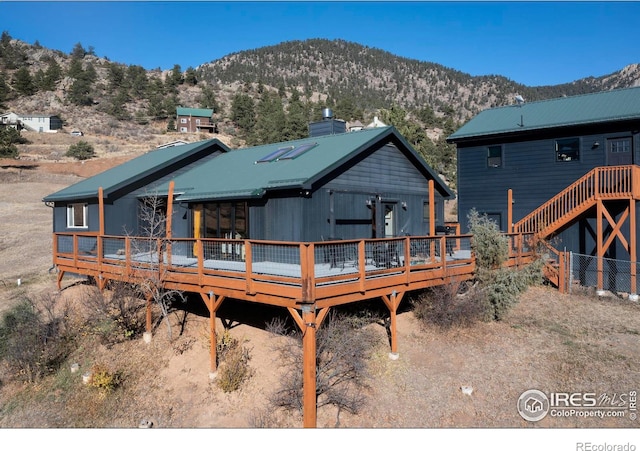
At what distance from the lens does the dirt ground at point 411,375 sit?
9.91 metres

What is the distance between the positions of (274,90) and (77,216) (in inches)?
3431

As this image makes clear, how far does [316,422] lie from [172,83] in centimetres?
9020

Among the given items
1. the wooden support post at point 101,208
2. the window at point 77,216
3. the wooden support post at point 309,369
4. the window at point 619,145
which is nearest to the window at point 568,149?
the window at point 619,145

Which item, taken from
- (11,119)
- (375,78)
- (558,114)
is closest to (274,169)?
(558,114)

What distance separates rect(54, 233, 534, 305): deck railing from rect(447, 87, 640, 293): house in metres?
2.42

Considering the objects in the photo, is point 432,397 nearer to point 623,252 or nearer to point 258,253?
point 258,253

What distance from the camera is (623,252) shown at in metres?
17.7

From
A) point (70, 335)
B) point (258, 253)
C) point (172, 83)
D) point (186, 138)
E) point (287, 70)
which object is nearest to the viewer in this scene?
point (258, 253)

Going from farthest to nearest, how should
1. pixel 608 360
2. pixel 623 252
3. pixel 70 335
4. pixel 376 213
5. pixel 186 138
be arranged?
pixel 186 138
pixel 623 252
pixel 376 213
pixel 70 335
pixel 608 360

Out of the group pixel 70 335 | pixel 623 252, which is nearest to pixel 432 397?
pixel 70 335

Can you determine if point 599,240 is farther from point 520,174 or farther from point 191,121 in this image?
point 191,121

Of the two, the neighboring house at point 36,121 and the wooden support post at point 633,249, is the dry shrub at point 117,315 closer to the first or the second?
the wooden support post at point 633,249

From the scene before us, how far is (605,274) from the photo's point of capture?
58.6ft

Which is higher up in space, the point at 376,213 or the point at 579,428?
the point at 376,213
